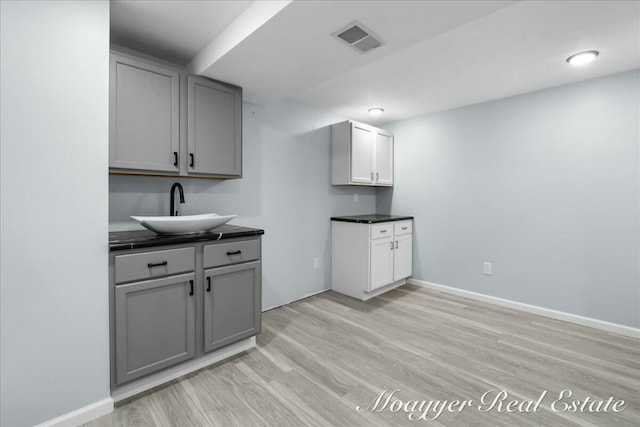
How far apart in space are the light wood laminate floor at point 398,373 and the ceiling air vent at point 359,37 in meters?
2.11

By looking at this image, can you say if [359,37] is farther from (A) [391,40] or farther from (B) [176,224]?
(B) [176,224]

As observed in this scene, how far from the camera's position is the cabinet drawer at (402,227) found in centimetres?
364

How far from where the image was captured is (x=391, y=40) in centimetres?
171

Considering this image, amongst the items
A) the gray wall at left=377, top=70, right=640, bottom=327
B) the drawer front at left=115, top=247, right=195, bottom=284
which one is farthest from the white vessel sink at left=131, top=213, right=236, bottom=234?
the gray wall at left=377, top=70, right=640, bottom=327

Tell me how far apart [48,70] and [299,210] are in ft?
7.54

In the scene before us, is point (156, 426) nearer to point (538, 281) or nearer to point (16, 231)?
point (16, 231)

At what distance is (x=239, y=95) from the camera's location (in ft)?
7.72

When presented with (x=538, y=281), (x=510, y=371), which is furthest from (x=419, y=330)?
(x=538, y=281)

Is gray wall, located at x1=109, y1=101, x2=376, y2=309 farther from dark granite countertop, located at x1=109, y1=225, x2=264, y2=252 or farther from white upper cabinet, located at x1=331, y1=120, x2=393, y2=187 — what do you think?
dark granite countertop, located at x1=109, y1=225, x2=264, y2=252

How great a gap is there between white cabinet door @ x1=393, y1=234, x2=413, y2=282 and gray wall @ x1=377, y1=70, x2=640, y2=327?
0.15m

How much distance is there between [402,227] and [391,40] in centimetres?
247

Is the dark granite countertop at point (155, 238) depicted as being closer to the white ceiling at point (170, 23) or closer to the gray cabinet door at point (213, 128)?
the gray cabinet door at point (213, 128)

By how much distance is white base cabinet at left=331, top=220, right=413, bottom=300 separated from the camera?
3.29 metres

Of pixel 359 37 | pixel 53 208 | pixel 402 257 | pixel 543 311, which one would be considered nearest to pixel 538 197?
pixel 543 311
